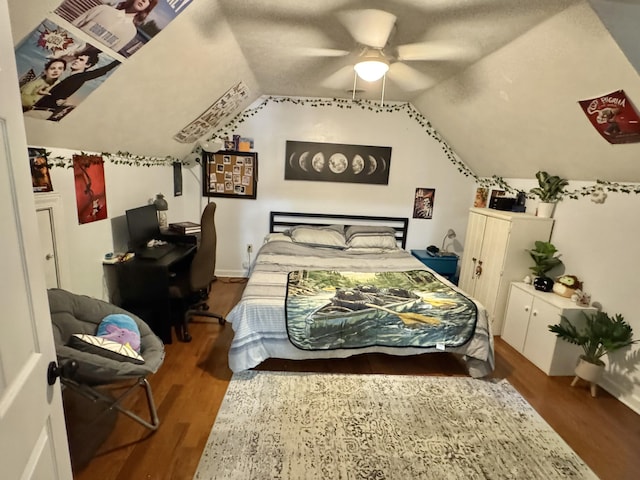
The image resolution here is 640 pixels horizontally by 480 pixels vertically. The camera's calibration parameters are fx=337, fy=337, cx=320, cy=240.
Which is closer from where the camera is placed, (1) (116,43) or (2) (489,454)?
(1) (116,43)

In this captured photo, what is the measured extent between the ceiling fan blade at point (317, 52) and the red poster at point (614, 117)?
1.74m

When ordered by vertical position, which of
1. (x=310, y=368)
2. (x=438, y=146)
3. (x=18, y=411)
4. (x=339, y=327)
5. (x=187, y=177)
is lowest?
(x=310, y=368)

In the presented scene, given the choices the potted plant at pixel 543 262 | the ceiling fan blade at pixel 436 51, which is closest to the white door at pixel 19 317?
the ceiling fan blade at pixel 436 51

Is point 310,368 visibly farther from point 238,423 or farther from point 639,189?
point 639,189

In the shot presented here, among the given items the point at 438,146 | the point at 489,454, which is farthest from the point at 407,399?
the point at 438,146

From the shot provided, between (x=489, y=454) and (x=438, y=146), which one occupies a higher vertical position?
(x=438, y=146)

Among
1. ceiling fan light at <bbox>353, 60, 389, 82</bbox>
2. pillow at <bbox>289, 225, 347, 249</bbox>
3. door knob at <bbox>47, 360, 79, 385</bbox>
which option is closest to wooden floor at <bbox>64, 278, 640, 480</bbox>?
door knob at <bbox>47, 360, 79, 385</bbox>

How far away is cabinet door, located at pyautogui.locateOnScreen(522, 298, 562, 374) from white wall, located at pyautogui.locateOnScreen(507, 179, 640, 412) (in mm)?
381

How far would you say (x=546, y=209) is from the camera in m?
3.28

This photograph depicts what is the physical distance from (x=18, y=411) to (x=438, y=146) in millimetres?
4696

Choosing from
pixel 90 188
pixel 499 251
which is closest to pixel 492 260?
pixel 499 251

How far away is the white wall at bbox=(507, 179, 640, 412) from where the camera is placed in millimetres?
2498

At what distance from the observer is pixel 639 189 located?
2467 mm

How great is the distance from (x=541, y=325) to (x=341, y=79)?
297 centimetres
